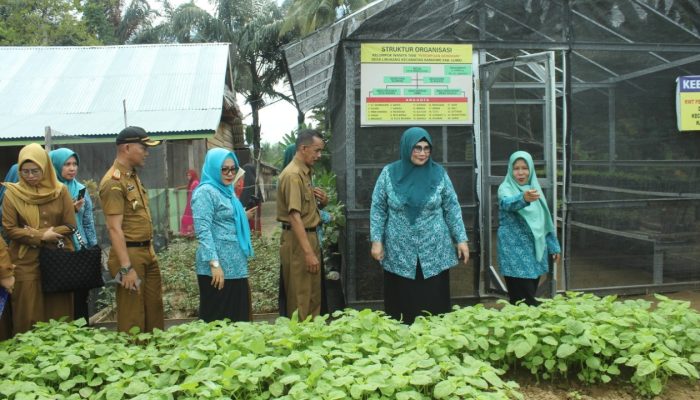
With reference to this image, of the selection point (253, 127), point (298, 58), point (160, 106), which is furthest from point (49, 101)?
point (253, 127)

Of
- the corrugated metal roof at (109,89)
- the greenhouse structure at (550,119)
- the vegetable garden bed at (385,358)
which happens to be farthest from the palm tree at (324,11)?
the vegetable garden bed at (385,358)

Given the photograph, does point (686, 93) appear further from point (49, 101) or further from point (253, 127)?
point (253, 127)

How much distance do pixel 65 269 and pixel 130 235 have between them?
528 mm

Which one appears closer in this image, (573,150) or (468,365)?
(468,365)

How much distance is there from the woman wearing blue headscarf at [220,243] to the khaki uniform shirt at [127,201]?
0.38m

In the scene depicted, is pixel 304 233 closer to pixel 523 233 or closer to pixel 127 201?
pixel 127 201

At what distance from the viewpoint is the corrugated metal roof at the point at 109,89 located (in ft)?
32.2

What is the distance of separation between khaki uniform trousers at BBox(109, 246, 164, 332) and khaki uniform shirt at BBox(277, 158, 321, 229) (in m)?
1.03

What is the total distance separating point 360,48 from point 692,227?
12.5 feet

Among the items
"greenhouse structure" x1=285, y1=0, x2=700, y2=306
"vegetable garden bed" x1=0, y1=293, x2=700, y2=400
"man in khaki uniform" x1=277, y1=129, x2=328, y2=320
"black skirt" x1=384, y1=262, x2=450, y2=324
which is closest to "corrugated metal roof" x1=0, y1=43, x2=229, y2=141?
→ "greenhouse structure" x1=285, y1=0, x2=700, y2=306

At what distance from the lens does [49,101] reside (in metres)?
11.1

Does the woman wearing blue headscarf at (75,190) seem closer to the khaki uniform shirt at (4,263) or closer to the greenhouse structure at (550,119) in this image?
the khaki uniform shirt at (4,263)

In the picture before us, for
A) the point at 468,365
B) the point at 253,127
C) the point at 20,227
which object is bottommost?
the point at 468,365

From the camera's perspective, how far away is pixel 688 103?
561 cm
